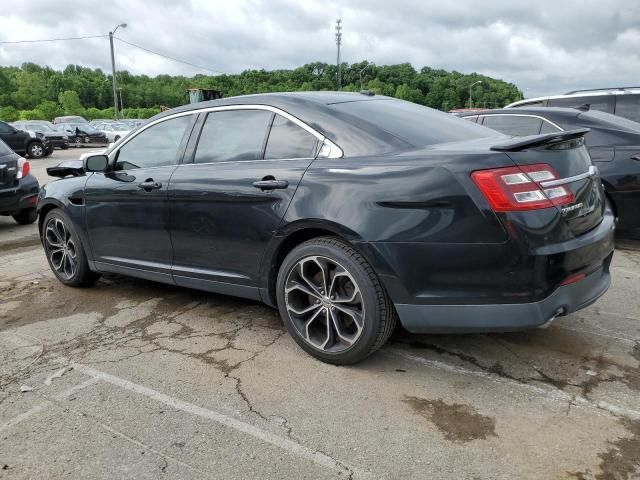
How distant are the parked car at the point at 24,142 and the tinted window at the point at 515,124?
19512 millimetres

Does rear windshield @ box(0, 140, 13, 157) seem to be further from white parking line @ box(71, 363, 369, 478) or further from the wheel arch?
the wheel arch

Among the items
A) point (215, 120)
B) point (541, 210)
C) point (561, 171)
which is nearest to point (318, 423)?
point (541, 210)

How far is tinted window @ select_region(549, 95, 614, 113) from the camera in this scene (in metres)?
7.66

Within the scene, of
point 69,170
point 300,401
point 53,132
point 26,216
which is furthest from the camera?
point 53,132

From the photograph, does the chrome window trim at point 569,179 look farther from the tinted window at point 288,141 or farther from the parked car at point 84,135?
the parked car at point 84,135

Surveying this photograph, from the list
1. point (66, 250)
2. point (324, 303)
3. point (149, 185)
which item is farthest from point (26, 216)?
point (324, 303)

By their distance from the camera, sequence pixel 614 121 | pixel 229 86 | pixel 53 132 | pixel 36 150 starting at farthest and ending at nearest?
pixel 229 86 → pixel 53 132 → pixel 36 150 → pixel 614 121

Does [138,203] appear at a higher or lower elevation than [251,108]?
lower

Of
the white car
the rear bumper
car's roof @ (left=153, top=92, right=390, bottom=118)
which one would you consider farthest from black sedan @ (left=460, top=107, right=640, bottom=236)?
the white car

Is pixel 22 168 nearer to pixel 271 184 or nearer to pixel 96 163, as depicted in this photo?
pixel 96 163

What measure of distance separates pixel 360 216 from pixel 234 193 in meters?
0.95

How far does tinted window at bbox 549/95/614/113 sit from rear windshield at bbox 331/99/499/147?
465 centimetres

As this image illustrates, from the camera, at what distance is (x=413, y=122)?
3.50 m

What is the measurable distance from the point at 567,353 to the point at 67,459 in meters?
2.77
